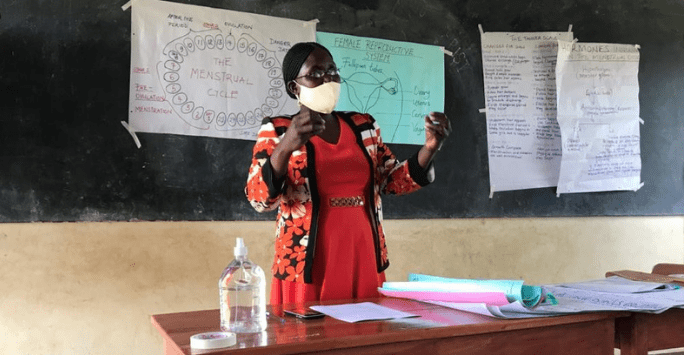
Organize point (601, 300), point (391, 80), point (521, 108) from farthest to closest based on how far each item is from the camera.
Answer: point (521, 108) < point (391, 80) < point (601, 300)

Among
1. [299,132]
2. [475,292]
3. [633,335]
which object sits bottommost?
[633,335]

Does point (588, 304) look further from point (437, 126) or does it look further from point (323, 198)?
point (323, 198)

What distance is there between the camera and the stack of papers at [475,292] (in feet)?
4.94

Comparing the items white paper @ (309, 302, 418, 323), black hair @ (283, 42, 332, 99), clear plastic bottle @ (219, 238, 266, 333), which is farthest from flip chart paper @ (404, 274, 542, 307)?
black hair @ (283, 42, 332, 99)

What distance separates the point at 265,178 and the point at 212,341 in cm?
66

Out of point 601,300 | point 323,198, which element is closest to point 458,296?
point 601,300

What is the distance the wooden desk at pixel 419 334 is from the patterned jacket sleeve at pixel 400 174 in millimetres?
442

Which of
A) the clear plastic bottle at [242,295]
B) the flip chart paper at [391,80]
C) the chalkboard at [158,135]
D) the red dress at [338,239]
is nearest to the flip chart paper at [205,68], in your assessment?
the chalkboard at [158,135]

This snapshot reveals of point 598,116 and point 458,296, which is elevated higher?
point 598,116

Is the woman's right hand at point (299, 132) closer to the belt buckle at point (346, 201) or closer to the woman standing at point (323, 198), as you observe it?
the woman standing at point (323, 198)

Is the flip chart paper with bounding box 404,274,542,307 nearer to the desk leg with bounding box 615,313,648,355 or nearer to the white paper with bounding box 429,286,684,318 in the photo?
the white paper with bounding box 429,286,684,318

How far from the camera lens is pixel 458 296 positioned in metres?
1.58

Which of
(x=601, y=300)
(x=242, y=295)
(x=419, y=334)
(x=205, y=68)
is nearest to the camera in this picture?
(x=419, y=334)

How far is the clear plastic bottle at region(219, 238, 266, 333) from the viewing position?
1370 mm
